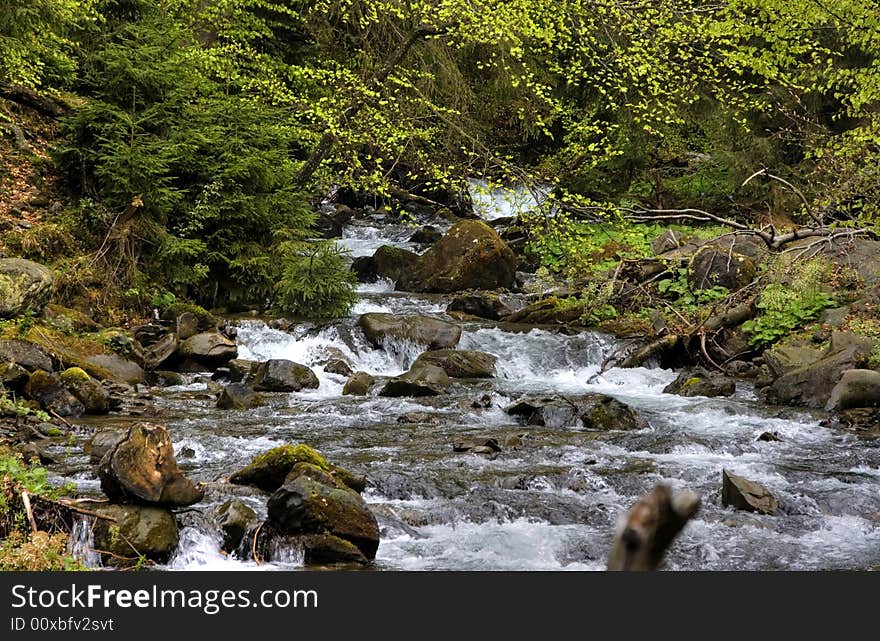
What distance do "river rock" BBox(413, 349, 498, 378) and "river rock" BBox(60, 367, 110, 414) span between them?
463cm

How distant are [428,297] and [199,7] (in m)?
8.49

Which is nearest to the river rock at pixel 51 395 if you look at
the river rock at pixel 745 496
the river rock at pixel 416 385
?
the river rock at pixel 416 385

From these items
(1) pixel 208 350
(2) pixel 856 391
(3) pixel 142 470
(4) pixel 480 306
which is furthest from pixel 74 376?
(2) pixel 856 391

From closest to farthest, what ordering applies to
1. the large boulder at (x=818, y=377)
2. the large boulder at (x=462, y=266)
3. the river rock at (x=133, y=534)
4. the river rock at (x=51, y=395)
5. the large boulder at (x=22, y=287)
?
1. the river rock at (x=133, y=534)
2. the river rock at (x=51, y=395)
3. the large boulder at (x=22, y=287)
4. the large boulder at (x=818, y=377)
5. the large boulder at (x=462, y=266)

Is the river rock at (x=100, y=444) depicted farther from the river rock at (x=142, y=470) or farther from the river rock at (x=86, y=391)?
the river rock at (x=86, y=391)

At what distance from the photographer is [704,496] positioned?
7480 mm

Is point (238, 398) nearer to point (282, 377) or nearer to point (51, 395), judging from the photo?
point (282, 377)

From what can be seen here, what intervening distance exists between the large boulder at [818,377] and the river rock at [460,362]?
410 centimetres

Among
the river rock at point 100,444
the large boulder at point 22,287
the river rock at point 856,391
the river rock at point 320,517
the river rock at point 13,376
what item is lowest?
the river rock at point 320,517

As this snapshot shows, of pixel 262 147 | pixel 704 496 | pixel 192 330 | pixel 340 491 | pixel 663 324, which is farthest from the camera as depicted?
pixel 262 147

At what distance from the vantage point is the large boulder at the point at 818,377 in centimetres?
1123

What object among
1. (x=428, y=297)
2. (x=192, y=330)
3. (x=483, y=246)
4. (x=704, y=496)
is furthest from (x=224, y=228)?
(x=704, y=496)

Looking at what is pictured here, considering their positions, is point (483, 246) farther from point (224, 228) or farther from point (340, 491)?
point (340, 491)

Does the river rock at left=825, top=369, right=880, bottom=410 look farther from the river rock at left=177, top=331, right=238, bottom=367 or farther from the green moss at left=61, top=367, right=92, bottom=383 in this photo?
the green moss at left=61, top=367, right=92, bottom=383
